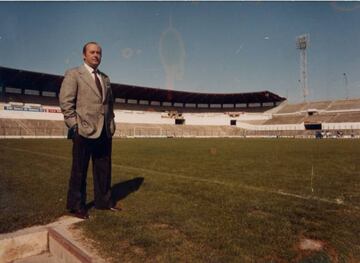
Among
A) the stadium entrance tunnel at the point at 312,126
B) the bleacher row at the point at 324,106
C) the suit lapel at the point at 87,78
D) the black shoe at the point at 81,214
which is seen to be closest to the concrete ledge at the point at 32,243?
the black shoe at the point at 81,214

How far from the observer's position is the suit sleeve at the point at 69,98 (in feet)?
12.7

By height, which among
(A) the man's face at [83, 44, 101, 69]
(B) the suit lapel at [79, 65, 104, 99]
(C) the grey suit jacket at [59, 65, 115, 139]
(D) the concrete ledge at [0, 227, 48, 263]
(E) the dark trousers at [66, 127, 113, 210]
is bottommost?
(D) the concrete ledge at [0, 227, 48, 263]

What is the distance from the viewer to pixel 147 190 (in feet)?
17.9

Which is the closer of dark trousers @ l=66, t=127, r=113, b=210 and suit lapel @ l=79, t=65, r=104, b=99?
dark trousers @ l=66, t=127, r=113, b=210

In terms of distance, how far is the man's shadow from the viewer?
4.80 m

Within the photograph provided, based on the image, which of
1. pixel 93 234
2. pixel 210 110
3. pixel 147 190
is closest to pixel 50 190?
pixel 147 190

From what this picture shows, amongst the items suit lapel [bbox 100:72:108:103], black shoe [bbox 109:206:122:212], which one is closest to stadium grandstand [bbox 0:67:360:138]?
suit lapel [bbox 100:72:108:103]

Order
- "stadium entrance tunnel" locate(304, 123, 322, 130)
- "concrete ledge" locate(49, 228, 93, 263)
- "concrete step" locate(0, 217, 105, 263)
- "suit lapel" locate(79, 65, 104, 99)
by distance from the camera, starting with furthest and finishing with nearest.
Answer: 1. "stadium entrance tunnel" locate(304, 123, 322, 130)
2. "suit lapel" locate(79, 65, 104, 99)
3. "concrete step" locate(0, 217, 105, 263)
4. "concrete ledge" locate(49, 228, 93, 263)

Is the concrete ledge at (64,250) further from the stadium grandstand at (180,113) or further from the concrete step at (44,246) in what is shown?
the stadium grandstand at (180,113)

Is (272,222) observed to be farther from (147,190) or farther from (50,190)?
(50,190)

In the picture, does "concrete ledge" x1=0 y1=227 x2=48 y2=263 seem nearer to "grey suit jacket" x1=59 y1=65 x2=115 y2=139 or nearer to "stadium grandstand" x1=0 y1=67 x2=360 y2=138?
"grey suit jacket" x1=59 y1=65 x2=115 y2=139

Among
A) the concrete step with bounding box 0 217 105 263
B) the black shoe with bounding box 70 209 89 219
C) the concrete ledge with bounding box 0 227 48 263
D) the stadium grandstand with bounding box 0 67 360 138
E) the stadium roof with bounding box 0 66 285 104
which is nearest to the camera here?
the concrete step with bounding box 0 217 105 263

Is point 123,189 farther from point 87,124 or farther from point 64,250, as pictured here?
point 64,250

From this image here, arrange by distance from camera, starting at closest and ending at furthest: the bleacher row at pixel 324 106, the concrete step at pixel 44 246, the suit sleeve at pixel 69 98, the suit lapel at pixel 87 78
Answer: the concrete step at pixel 44 246 < the suit sleeve at pixel 69 98 < the suit lapel at pixel 87 78 < the bleacher row at pixel 324 106
